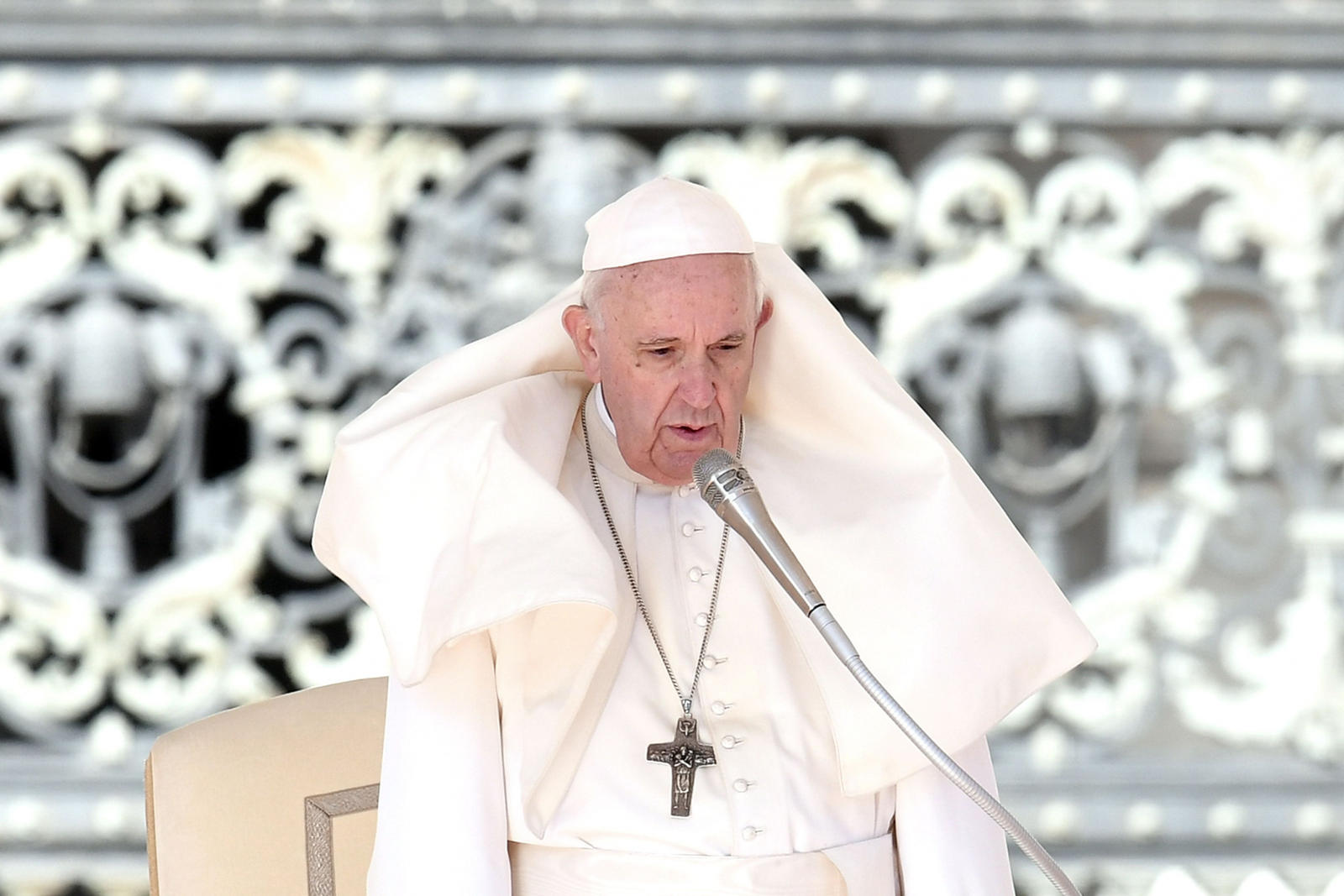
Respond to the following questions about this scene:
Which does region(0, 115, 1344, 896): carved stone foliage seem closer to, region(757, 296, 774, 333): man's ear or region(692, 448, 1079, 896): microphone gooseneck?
region(757, 296, 774, 333): man's ear

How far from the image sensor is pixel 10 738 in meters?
4.11

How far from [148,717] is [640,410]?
221cm

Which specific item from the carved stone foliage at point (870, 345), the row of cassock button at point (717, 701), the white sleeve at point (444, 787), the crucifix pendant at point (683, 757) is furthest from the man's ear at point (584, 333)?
the carved stone foliage at point (870, 345)

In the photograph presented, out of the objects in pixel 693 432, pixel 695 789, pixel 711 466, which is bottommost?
pixel 695 789

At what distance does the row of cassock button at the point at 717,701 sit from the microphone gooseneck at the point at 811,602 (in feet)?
1.99

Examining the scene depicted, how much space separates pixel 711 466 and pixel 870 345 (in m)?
2.56

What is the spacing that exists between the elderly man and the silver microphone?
432mm

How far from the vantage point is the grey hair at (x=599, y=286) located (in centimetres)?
240

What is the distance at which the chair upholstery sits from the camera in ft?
8.07

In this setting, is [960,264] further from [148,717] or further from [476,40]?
[148,717]

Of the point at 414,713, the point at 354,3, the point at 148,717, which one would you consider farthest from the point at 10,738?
the point at 414,713

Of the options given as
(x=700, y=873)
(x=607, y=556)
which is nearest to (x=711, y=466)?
(x=607, y=556)

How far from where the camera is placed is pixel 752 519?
179 centimetres

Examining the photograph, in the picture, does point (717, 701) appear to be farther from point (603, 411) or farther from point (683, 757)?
point (603, 411)
